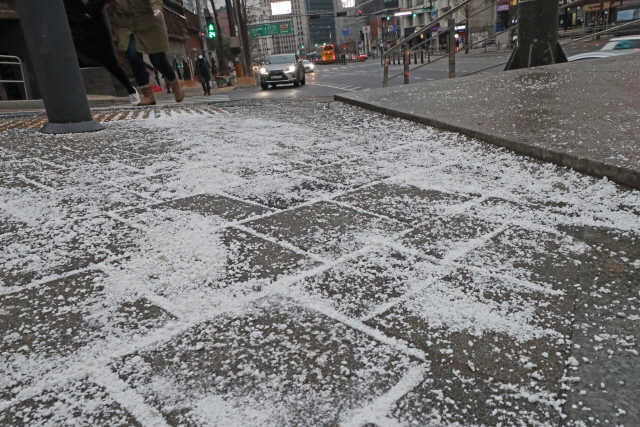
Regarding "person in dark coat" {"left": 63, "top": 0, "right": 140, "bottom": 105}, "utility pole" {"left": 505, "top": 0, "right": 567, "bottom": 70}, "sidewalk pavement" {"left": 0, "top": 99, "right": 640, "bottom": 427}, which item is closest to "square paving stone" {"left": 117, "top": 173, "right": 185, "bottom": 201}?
"sidewalk pavement" {"left": 0, "top": 99, "right": 640, "bottom": 427}

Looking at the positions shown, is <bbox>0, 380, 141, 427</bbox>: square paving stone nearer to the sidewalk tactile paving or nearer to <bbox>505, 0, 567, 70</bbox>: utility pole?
the sidewalk tactile paving

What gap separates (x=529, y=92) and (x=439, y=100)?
2.93 ft

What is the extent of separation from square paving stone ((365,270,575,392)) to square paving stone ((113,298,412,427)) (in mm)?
110

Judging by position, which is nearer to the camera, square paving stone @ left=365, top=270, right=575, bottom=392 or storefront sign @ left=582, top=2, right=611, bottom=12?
square paving stone @ left=365, top=270, right=575, bottom=392

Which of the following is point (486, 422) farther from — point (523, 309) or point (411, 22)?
point (411, 22)

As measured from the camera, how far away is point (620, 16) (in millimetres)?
30984

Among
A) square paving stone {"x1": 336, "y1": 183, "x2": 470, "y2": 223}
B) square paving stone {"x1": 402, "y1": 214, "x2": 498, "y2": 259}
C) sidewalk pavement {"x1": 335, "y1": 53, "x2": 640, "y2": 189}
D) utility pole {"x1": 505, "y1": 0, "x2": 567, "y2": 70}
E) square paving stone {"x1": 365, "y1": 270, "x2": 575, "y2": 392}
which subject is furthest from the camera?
utility pole {"x1": 505, "y1": 0, "x2": 567, "y2": 70}

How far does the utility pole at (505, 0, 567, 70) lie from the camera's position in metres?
6.97

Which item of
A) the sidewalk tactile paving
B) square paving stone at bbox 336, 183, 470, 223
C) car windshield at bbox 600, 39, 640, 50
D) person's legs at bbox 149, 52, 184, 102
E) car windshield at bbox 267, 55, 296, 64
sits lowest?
square paving stone at bbox 336, 183, 470, 223

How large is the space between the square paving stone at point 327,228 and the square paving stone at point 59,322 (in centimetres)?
59

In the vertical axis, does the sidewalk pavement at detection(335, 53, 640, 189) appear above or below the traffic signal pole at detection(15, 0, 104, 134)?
below

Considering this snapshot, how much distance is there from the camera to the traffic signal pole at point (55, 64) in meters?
3.89

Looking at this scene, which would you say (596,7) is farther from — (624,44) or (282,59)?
(624,44)

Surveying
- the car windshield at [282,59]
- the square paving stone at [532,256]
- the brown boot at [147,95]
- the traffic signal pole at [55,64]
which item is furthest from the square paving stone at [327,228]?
the car windshield at [282,59]
